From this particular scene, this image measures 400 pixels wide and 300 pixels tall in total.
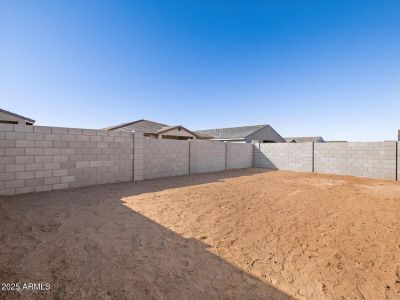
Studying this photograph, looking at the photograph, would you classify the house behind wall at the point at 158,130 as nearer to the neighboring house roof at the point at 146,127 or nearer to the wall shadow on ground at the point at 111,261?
the neighboring house roof at the point at 146,127

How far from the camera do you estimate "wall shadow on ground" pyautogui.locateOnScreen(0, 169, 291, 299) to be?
2.24 metres

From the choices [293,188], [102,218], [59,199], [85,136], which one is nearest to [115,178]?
[85,136]

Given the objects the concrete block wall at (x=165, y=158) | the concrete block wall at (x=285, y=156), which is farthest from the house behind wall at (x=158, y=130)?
the concrete block wall at (x=165, y=158)

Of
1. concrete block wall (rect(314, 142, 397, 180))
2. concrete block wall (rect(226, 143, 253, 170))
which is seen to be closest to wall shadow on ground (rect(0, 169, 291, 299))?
concrete block wall (rect(226, 143, 253, 170))

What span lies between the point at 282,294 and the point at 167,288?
4.04 feet

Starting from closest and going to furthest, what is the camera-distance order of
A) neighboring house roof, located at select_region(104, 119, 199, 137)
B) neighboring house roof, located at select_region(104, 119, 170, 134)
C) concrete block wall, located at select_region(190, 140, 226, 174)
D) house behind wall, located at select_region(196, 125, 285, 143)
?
concrete block wall, located at select_region(190, 140, 226, 174) → neighboring house roof, located at select_region(104, 119, 199, 137) → neighboring house roof, located at select_region(104, 119, 170, 134) → house behind wall, located at select_region(196, 125, 285, 143)

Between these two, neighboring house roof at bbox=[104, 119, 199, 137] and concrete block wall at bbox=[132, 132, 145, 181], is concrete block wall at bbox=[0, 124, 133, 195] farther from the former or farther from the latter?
neighboring house roof at bbox=[104, 119, 199, 137]

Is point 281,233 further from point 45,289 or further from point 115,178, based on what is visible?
point 115,178

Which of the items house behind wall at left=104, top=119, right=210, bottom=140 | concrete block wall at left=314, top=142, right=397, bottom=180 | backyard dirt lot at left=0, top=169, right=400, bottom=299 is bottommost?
backyard dirt lot at left=0, top=169, right=400, bottom=299

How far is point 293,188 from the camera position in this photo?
773 cm

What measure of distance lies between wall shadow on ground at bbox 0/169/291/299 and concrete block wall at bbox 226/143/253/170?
32.9ft

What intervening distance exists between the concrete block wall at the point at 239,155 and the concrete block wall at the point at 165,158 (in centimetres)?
383

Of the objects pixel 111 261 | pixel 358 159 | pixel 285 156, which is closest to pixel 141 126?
pixel 285 156

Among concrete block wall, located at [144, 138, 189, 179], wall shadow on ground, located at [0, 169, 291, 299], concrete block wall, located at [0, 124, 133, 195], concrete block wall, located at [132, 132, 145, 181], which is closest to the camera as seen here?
wall shadow on ground, located at [0, 169, 291, 299]
